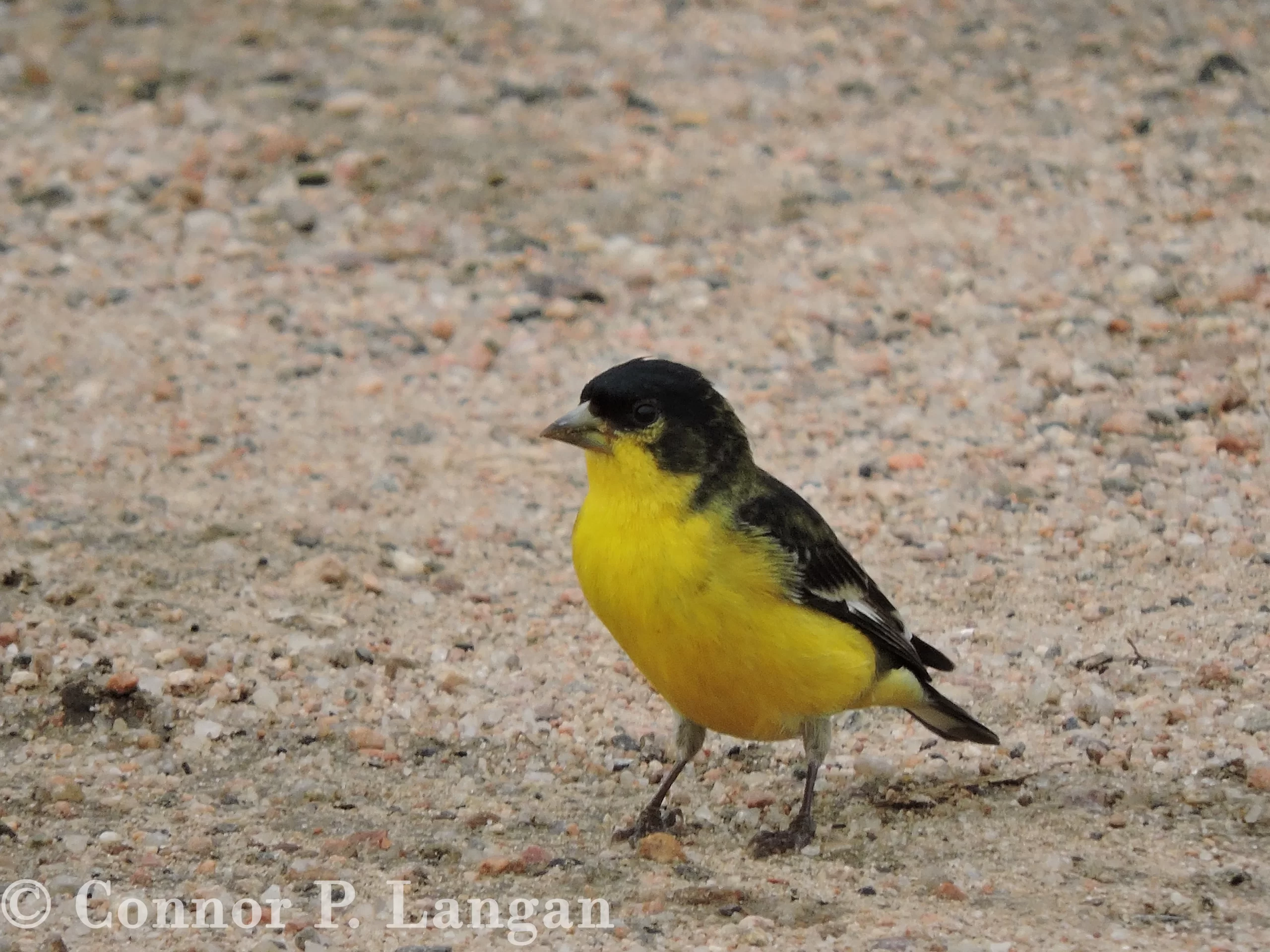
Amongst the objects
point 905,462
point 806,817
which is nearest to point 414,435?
point 905,462

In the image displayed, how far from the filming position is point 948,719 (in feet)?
15.6

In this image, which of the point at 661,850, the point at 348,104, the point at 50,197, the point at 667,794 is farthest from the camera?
the point at 348,104

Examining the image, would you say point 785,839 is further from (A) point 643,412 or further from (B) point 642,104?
(B) point 642,104

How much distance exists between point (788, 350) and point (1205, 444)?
1887 mm

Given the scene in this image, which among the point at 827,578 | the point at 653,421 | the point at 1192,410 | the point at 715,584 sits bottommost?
the point at 1192,410

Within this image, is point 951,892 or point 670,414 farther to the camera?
point 670,414

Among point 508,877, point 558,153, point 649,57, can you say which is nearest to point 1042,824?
point 508,877

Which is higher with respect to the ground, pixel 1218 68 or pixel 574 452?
pixel 1218 68

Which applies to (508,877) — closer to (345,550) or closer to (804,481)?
(345,550)

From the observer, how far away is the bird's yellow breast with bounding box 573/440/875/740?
4137mm

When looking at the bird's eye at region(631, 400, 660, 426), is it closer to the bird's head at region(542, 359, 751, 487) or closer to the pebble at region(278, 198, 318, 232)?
the bird's head at region(542, 359, 751, 487)

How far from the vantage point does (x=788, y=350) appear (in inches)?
300

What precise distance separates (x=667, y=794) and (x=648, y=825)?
0.24 meters
